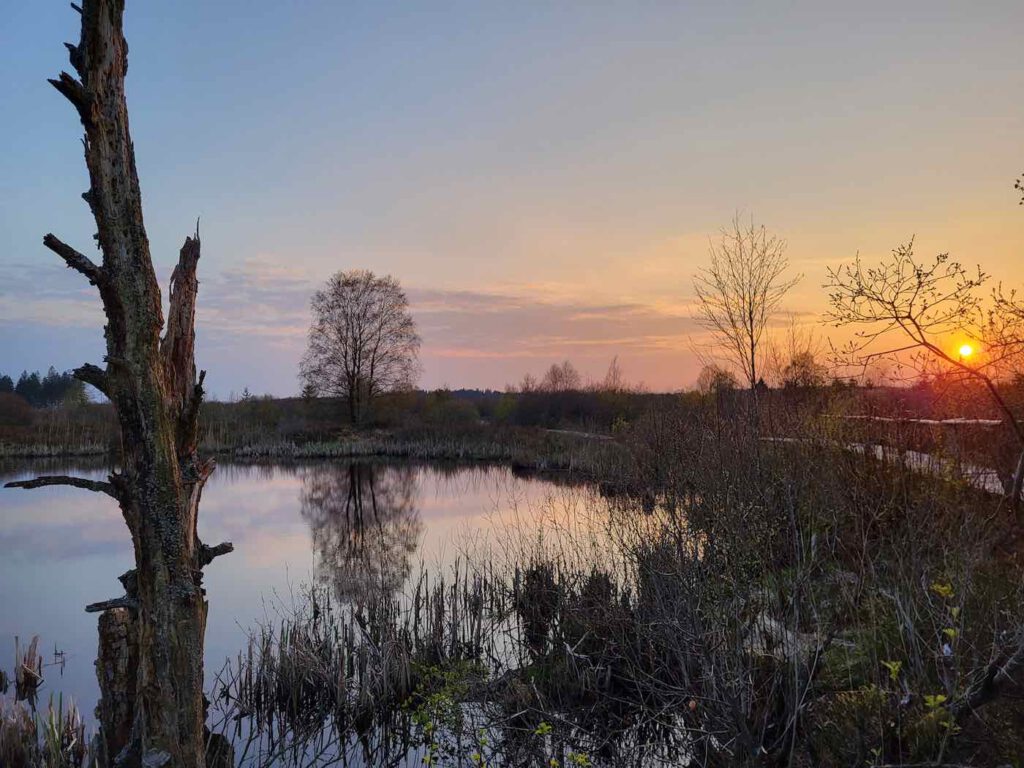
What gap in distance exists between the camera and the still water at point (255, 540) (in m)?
10.7

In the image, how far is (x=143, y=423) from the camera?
397 cm

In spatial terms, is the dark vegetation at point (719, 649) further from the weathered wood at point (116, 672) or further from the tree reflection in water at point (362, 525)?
the weathered wood at point (116, 672)

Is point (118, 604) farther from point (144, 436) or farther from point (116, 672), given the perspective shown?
point (116, 672)

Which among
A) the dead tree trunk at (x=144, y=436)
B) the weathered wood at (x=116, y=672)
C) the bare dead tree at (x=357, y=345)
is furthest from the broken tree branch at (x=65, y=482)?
the bare dead tree at (x=357, y=345)

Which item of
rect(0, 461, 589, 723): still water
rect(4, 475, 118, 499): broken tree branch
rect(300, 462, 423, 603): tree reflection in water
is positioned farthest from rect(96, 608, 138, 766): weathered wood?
rect(300, 462, 423, 603): tree reflection in water

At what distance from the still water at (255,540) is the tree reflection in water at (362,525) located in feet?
0.16

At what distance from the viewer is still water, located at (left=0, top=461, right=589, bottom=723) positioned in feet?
35.1

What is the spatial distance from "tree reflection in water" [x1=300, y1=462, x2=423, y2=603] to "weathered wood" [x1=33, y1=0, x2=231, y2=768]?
4.67 meters

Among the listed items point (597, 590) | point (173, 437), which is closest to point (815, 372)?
point (597, 590)

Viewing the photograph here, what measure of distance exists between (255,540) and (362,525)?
2.82 meters

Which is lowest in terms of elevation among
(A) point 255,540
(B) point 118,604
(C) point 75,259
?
(A) point 255,540

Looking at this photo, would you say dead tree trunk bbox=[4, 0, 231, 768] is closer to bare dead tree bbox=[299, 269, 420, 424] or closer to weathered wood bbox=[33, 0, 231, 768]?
weathered wood bbox=[33, 0, 231, 768]

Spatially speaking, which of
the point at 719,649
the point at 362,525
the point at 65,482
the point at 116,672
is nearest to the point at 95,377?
the point at 65,482

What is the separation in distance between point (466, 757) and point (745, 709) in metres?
2.75
